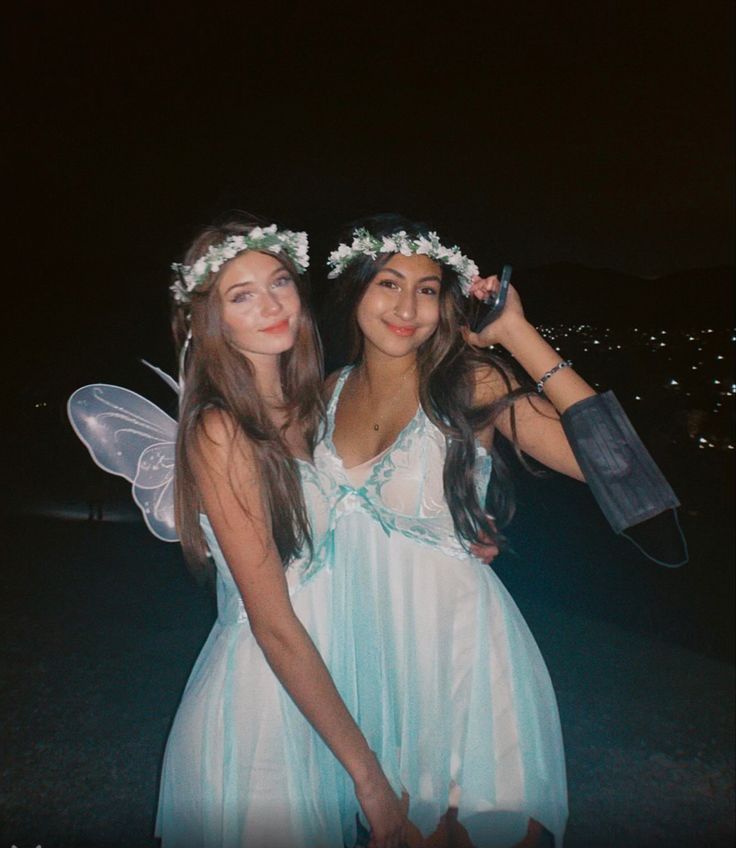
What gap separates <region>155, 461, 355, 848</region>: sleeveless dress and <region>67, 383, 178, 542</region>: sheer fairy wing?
37 cm

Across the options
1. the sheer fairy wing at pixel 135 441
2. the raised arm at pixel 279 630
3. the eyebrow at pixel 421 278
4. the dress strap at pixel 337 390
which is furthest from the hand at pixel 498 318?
the sheer fairy wing at pixel 135 441

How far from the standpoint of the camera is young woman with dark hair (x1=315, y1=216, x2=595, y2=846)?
151 cm

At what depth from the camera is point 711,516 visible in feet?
20.7

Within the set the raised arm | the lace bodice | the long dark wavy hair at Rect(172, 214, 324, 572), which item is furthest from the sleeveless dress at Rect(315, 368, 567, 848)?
the raised arm

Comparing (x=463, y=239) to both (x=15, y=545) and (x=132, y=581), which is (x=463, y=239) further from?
(x=15, y=545)

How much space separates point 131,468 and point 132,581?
331 cm

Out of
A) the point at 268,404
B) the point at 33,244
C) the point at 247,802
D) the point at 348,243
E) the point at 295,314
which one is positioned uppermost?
the point at 33,244

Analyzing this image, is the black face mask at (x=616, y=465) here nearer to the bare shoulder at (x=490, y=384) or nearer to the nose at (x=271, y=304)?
the bare shoulder at (x=490, y=384)

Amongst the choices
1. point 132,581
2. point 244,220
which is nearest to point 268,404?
point 244,220

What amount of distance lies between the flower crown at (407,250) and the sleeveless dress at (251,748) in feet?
2.01

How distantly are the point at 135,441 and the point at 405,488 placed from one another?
31.3 inches

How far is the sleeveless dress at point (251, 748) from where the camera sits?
1403mm

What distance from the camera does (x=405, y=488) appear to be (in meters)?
1.56

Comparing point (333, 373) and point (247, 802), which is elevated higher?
point (333, 373)
